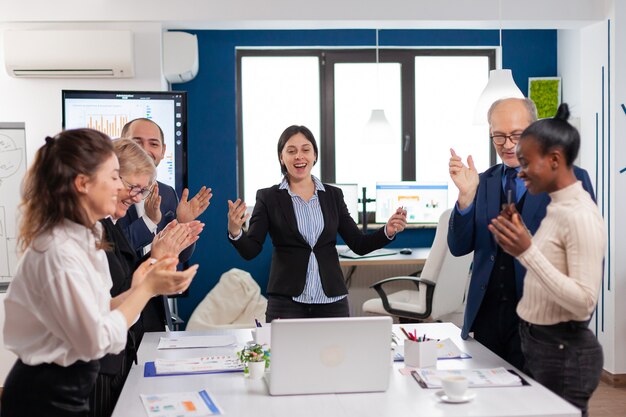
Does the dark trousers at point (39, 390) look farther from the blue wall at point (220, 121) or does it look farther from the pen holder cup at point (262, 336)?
the blue wall at point (220, 121)

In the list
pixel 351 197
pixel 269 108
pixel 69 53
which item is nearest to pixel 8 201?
pixel 69 53

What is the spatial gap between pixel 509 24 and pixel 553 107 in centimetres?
156

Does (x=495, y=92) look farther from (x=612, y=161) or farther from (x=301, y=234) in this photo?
(x=301, y=234)

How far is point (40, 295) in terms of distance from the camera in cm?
178

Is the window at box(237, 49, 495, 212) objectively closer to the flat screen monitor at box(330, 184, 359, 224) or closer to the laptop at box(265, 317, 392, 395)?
the flat screen monitor at box(330, 184, 359, 224)

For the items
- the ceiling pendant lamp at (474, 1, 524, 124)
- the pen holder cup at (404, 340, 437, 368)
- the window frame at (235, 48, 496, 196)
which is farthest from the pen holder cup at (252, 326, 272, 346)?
the window frame at (235, 48, 496, 196)

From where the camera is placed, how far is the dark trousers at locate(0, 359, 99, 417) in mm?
1843

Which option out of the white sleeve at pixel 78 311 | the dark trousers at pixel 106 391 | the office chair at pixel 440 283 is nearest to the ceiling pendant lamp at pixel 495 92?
the office chair at pixel 440 283

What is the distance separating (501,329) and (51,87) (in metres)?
3.32

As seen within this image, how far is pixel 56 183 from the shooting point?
6.06ft

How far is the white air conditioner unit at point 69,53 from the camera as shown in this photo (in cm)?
457

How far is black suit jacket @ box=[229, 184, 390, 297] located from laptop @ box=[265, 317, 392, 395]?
109 cm

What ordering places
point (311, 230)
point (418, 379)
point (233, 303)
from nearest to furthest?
point (418, 379) → point (311, 230) → point (233, 303)

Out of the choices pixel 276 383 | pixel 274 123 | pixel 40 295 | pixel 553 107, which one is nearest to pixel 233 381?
Result: pixel 276 383
